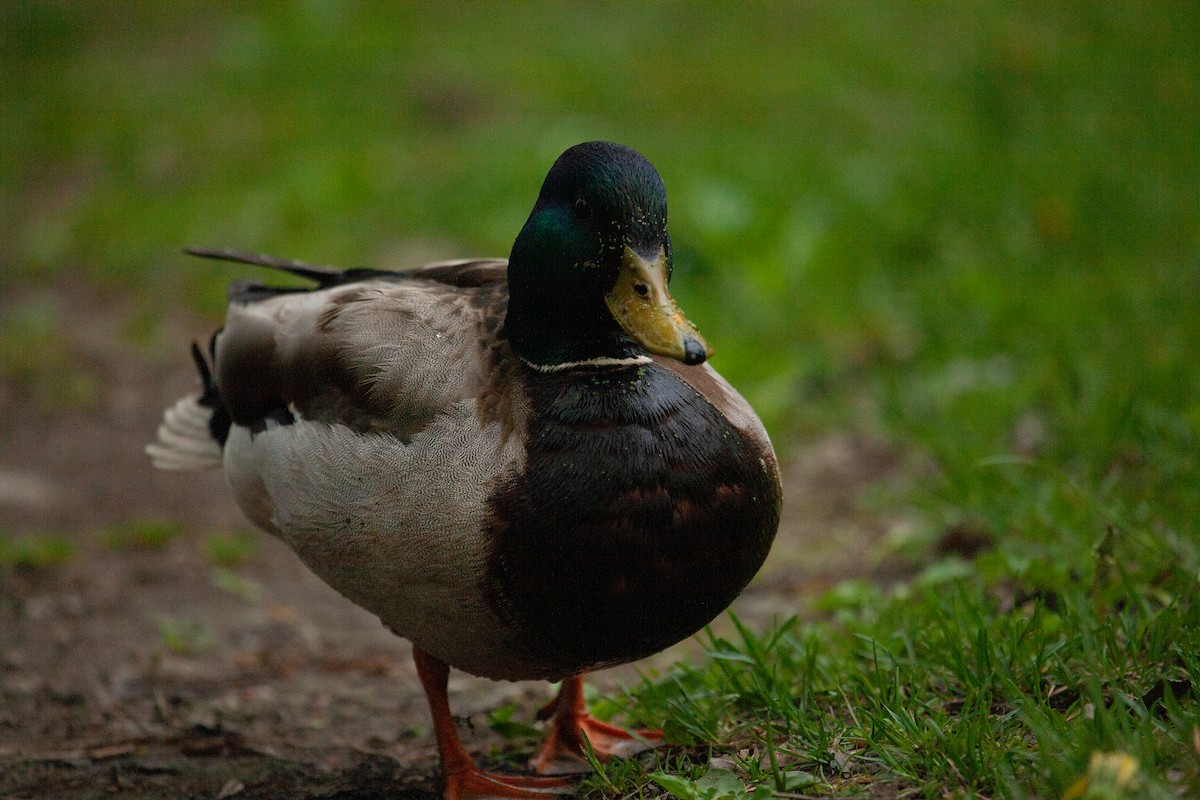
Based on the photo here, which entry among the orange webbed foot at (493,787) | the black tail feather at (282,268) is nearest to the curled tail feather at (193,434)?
the black tail feather at (282,268)

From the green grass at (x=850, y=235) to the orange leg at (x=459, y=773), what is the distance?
215 millimetres

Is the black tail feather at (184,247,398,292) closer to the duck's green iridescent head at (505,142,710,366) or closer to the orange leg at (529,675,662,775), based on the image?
the duck's green iridescent head at (505,142,710,366)

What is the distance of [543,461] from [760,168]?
200 inches

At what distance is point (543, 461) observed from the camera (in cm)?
259

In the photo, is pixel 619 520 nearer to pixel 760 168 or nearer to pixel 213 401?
pixel 213 401

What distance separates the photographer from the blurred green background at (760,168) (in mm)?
5379

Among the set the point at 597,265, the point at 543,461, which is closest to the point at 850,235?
the point at 597,265

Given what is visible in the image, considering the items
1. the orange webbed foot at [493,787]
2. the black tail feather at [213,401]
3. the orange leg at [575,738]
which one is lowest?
the orange webbed foot at [493,787]

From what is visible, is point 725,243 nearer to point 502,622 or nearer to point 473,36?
point 502,622

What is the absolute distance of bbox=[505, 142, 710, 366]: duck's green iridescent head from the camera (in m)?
2.58

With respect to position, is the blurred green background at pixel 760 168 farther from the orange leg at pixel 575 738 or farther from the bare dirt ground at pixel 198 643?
the orange leg at pixel 575 738

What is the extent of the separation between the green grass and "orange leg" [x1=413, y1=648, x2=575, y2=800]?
0.70ft

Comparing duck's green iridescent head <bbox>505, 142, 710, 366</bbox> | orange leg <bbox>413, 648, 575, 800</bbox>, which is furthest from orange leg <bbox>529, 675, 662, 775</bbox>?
duck's green iridescent head <bbox>505, 142, 710, 366</bbox>

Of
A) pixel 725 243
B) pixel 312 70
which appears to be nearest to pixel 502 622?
pixel 725 243
